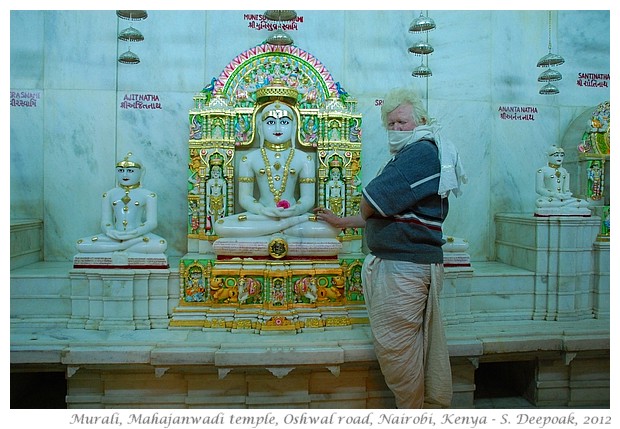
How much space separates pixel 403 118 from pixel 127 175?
8.86 feet

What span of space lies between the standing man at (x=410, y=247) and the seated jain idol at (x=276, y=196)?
51.2 inches

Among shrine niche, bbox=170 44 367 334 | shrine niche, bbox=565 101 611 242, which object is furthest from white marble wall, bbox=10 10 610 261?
shrine niche, bbox=565 101 611 242

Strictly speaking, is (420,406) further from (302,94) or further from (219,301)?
(302,94)

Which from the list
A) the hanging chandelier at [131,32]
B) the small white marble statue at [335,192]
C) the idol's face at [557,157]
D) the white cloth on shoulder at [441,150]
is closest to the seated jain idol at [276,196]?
the small white marble statue at [335,192]

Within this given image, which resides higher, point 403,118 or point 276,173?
point 403,118

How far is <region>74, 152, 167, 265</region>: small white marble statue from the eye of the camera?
173 inches

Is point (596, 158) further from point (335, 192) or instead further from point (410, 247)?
point (410, 247)

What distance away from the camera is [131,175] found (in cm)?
459

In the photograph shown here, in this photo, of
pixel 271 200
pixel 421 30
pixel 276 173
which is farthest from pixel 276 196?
pixel 421 30

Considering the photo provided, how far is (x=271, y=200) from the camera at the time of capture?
197 inches

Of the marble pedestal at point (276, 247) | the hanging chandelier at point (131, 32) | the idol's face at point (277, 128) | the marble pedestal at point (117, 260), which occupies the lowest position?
the marble pedestal at point (117, 260)

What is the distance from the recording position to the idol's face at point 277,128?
16.3 feet

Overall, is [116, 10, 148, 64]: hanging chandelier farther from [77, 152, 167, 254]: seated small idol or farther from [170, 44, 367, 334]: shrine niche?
[77, 152, 167, 254]: seated small idol

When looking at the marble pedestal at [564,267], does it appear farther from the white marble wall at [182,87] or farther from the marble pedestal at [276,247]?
the marble pedestal at [276,247]
